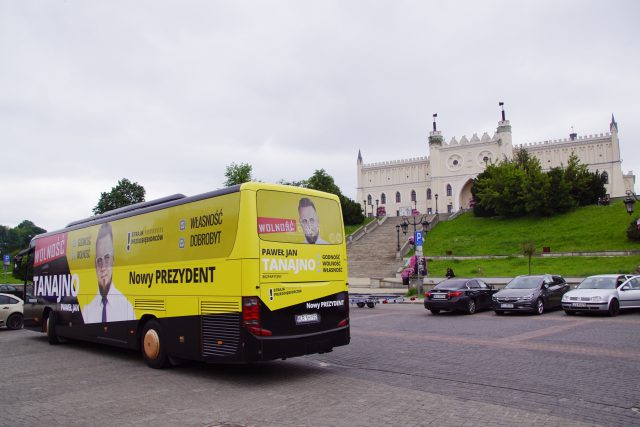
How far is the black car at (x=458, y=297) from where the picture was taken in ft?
65.9

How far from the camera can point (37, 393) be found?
328 inches

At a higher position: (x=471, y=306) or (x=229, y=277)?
(x=229, y=277)

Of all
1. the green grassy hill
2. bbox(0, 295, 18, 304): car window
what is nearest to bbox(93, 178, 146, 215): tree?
the green grassy hill

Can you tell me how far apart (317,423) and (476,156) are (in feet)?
317

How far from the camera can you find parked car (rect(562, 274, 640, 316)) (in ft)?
58.3

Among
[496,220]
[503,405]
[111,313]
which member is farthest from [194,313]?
[496,220]

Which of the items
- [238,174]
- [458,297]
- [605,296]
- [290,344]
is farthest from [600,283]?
[238,174]

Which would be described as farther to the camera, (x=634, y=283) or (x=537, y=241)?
(x=537, y=241)

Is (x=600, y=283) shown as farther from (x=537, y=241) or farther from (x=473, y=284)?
(x=537, y=241)

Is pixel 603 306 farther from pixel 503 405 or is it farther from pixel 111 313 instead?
pixel 111 313

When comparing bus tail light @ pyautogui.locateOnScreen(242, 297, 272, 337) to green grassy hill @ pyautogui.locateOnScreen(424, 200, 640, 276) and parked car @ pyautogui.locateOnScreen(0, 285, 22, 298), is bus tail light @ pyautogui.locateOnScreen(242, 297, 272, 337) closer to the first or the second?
parked car @ pyautogui.locateOnScreen(0, 285, 22, 298)

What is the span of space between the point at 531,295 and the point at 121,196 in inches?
2933

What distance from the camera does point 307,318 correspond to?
29.8ft

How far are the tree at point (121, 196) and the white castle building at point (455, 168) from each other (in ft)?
160
